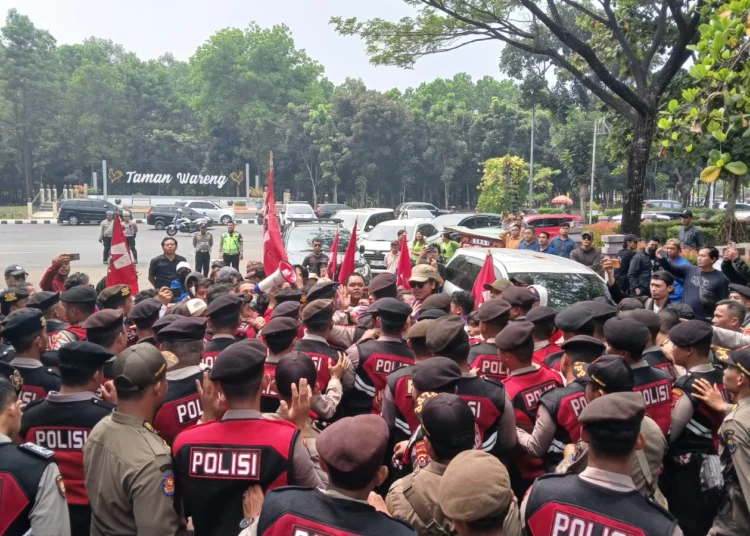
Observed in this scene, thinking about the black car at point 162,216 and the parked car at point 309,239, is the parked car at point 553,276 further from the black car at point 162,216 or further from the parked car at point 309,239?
the black car at point 162,216

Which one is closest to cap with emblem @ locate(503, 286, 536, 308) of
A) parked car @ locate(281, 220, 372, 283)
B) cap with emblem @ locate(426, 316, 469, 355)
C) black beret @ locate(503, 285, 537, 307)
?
black beret @ locate(503, 285, 537, 307)

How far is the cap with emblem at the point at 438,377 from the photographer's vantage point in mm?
3061

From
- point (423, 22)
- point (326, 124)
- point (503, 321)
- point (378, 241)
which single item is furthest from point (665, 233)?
point (326, 124)

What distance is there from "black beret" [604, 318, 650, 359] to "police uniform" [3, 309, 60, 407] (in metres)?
3.22

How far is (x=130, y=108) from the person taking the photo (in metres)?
54.6

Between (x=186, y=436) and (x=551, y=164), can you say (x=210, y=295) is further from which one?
(x=551, y=164)

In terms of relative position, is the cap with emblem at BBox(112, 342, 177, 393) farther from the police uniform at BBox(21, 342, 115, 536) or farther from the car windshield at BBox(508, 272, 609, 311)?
the car windshield at BBox(508, 272, 609, 311)

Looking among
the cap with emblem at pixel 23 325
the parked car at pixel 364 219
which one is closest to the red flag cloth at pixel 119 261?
the cap with emblem at pixel 23 325

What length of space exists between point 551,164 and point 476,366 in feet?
146

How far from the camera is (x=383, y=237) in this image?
16.9 metres

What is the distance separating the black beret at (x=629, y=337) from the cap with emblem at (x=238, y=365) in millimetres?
2019

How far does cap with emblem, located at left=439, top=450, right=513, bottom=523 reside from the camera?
6.62 ft

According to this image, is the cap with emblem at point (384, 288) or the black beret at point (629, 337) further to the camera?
the cap with emblem at point (384, 288)

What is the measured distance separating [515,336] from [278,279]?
3896mm
